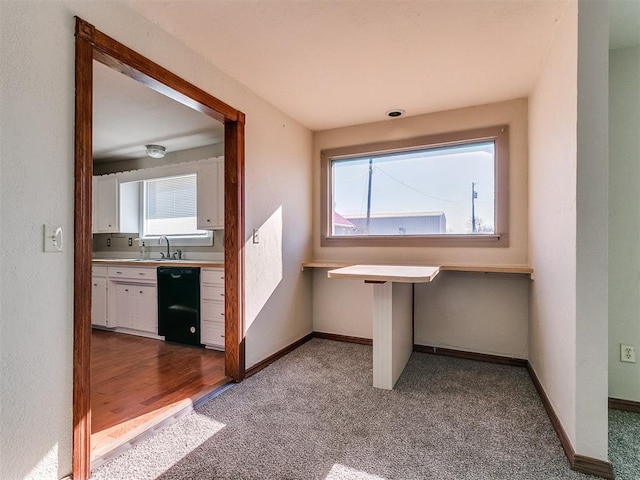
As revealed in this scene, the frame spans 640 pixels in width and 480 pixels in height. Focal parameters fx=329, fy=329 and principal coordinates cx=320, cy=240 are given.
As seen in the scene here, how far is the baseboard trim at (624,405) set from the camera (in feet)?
6.82

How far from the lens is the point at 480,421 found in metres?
1.99

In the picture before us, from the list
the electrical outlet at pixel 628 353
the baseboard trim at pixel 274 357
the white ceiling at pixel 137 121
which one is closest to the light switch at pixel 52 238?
the white ceiling at pixel 137 121

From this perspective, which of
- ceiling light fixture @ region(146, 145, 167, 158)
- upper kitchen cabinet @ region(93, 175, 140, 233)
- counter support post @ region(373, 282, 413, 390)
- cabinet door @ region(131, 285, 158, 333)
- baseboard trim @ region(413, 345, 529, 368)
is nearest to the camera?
counter support post @ region(373, 282, 413, 390)

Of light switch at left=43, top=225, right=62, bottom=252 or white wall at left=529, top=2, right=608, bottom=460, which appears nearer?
light switch at left=43, top=225, right=62, bottom=252

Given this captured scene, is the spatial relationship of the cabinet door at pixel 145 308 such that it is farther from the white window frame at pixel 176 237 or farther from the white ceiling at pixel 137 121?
the white ceiling at pixel 137 121

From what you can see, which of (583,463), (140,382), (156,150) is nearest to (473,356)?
(583,463)

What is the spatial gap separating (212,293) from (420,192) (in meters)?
2.37

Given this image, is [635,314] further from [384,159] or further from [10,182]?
[10,182]

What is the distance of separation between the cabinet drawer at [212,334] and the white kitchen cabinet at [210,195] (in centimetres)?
107

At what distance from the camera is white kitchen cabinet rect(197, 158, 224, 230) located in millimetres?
3731

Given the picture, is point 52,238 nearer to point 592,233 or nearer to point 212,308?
point 212,308

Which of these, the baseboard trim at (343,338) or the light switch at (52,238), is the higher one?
the light switch at (52,238)

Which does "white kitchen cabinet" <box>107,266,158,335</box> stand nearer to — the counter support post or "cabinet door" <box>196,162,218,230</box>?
"cabinet door" <box>196,162,218,230</box>

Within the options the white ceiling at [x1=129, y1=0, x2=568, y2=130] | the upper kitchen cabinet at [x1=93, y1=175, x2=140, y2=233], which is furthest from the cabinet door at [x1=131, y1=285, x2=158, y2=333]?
the white ceiling at [x1=129, y1=0, x2=568, y2=130]
